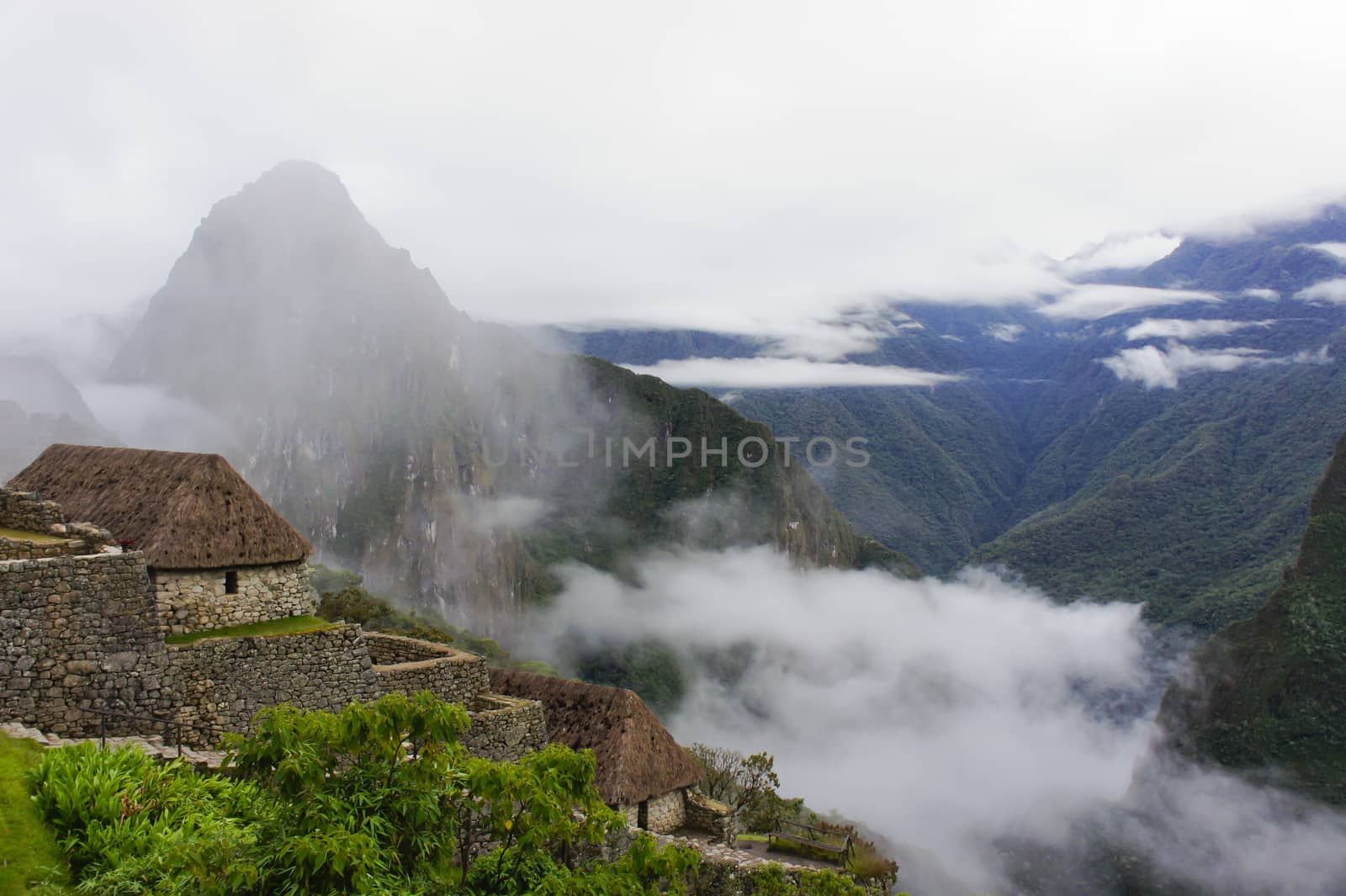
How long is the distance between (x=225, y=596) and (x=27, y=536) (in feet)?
7.32

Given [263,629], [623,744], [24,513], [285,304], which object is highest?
[285,304]

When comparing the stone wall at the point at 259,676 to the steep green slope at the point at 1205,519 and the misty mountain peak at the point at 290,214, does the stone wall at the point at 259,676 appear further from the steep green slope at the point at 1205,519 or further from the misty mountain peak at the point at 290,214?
the misty mountain peak at the point at 290,214

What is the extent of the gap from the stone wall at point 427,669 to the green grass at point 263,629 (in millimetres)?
1182

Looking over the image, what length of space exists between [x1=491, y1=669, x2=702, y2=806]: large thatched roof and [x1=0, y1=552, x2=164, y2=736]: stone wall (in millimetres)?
7422

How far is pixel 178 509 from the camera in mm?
11070

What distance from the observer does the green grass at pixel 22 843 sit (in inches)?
249

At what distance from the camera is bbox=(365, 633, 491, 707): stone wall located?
512 inches

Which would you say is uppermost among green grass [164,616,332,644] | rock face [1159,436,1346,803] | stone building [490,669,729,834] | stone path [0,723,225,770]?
green grass [164,616,332,644]

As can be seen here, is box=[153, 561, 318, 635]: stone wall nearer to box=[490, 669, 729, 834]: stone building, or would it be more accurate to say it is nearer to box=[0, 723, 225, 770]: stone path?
box=[0, 723, 225, 770]: stone path

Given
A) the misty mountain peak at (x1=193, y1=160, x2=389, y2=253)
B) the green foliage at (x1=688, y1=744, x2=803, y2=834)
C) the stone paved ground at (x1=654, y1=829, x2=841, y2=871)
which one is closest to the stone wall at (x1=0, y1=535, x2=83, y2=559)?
the stone paved ground at (x1=654, y1=829, x2=841, y2=871)

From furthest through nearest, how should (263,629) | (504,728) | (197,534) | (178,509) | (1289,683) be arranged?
1. (1289,683)
2. (504,728)
3. (263,629)
4. (178,509)
5. (197,534)

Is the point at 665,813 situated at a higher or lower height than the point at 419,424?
lower

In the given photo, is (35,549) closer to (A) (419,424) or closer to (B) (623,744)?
(B) (623,744)

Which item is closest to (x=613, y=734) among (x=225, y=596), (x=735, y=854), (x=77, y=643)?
(x=735, y=854)
